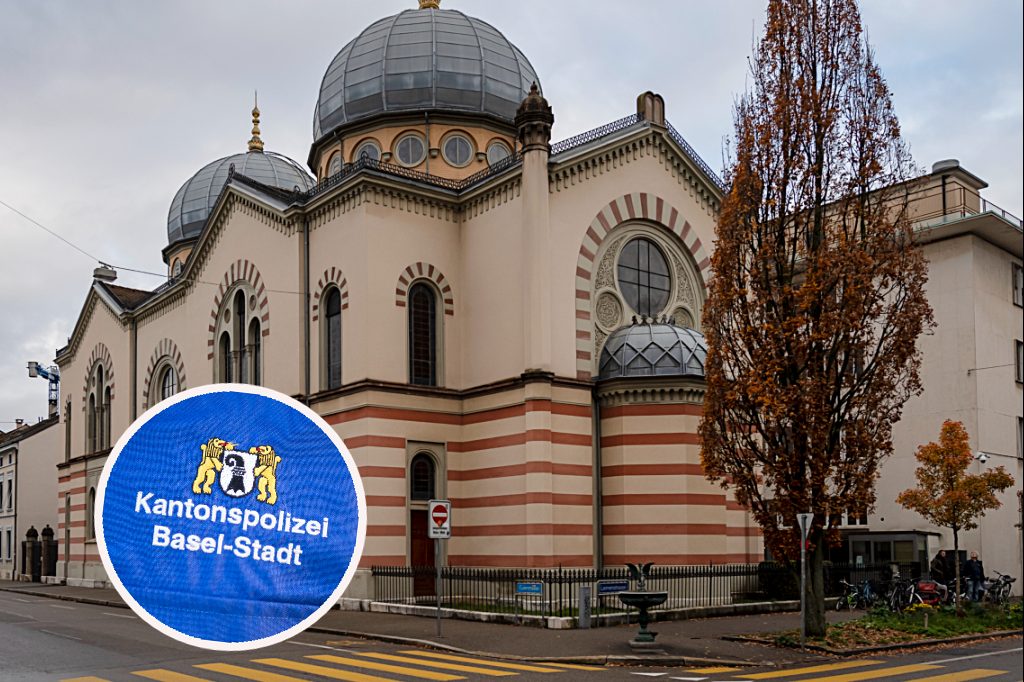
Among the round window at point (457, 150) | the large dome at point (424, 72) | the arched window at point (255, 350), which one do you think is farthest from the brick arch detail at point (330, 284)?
the large dome at point (424, 72)

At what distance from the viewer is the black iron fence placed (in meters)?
24.1

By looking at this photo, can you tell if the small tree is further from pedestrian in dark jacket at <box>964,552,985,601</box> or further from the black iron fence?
the black iron fence

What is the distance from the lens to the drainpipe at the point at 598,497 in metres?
28.5

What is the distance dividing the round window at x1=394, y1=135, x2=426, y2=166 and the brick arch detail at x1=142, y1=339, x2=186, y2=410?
1144 centimetres

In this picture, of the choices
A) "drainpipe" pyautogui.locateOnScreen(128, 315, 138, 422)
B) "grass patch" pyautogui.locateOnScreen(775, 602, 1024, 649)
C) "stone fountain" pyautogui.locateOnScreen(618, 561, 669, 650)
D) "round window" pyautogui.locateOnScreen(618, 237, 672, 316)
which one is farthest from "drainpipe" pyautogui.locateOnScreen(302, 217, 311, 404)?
"grass patch" pyautogui.locateOnScreen(775, 602, 1024, 649)

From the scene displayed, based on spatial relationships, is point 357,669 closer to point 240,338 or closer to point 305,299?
point 305,299

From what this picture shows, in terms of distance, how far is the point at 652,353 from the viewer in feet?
94.9

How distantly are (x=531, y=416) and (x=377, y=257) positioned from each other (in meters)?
6.26

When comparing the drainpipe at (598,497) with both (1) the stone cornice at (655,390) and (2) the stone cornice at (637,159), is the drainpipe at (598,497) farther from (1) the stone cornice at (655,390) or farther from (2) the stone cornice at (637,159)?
(2) the stone cornice at (637,159)

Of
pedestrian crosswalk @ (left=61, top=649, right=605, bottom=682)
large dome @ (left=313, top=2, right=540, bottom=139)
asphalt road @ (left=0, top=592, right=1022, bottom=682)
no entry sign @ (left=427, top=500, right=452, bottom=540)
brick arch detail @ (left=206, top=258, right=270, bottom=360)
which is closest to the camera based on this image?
pedestrian crosswalk @ (left=61, top=649, right=605, bottom=682)

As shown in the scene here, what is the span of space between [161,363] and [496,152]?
15869 mm

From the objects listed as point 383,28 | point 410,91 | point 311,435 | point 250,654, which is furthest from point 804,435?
point 383,28

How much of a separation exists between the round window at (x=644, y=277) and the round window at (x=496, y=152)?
7102mm

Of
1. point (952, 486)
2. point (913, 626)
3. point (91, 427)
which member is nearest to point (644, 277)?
point (952, 486)
